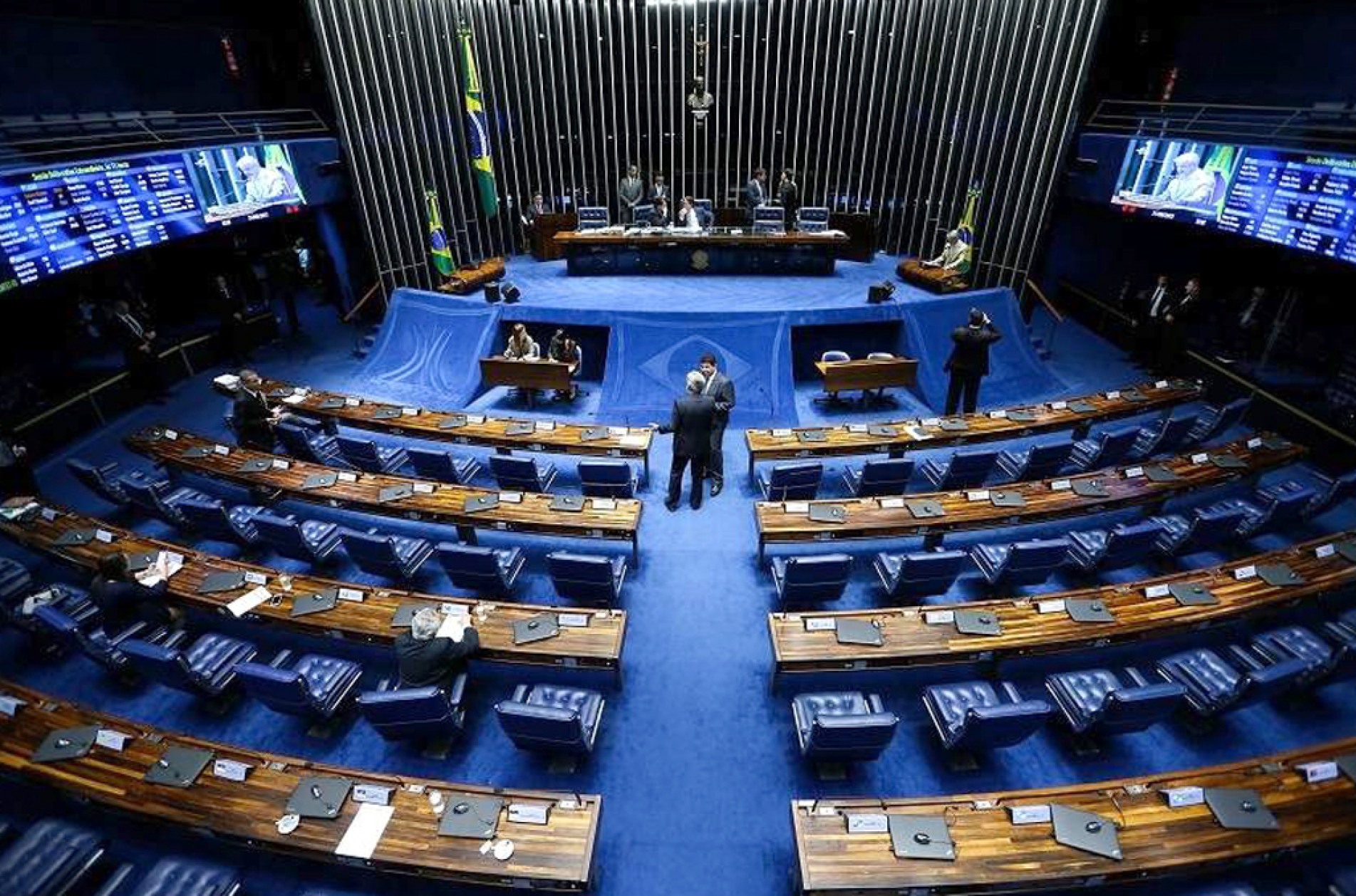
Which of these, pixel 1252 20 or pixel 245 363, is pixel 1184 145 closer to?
pixel 1252 20

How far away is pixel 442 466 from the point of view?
831cm

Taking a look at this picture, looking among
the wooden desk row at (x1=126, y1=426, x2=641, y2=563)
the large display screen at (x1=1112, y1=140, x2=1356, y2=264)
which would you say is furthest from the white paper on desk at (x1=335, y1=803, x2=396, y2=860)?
the large display screen at (x1=1112, y1=140, x2=1356, y2=264)

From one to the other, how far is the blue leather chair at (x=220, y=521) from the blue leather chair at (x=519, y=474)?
258cm

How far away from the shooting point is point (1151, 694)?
15.2ft

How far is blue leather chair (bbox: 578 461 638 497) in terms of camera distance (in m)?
7.78

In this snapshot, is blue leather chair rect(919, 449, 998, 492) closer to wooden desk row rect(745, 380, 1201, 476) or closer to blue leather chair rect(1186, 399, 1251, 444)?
wooden desk row rect(745, 380, 1201, 476)

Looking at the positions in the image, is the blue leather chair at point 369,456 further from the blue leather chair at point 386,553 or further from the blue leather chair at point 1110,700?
the blue leather chair at point 1110,700

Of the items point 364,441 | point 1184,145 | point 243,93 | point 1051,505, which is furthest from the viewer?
point 243,93

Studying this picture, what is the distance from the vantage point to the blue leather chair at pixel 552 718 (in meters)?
4.53

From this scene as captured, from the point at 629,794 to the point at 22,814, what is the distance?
15.3 ft

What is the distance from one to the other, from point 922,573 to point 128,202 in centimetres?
1246

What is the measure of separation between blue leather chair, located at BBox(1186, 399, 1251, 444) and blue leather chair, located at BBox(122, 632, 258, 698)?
458 inches

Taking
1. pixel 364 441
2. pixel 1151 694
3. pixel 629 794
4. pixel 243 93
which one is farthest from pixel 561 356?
pixel 243 93

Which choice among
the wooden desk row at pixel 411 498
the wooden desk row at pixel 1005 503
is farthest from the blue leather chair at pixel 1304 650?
the wooden desk row at pixel 411 498
